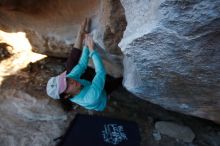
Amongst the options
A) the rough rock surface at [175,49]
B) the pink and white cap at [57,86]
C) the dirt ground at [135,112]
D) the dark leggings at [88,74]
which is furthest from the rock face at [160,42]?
the pink and white cap at [57,86]

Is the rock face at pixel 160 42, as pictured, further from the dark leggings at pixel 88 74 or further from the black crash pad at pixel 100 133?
the black crash pad at pixel 100 133

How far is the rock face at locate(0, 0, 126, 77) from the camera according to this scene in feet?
8.90

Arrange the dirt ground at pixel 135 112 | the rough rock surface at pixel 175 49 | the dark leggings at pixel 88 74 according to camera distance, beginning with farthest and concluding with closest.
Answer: the dirt ground at pixel 135 112, the dark leggings at pixel 88 74, the rough rock surface at pixel 175 49

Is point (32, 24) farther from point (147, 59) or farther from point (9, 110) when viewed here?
point (147, 59)

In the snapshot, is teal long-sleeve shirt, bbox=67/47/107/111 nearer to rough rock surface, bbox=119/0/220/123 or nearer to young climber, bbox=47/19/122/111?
young climber, bbox=47/19/122/111

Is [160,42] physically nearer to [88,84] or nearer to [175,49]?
[175,49]

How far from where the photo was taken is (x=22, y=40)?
3.91 metres

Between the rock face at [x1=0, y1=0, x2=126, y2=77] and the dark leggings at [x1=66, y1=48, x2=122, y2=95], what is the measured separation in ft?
0.37

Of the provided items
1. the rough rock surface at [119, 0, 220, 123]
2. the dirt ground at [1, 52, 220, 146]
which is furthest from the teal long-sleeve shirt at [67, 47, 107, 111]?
the dirt ground at [1, 52, 220, 146]

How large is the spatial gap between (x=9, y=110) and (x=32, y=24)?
106cm

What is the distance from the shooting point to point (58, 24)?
135 inches

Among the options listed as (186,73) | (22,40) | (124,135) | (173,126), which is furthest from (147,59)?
(22,40)

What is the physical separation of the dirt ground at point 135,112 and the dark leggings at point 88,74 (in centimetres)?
26

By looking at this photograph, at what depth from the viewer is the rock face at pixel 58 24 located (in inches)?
107
